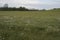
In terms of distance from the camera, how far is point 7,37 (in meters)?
11.6

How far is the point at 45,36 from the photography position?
464 inches

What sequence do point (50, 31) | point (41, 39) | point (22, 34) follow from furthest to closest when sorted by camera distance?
point (50, 31), point (22, 34), point (41, 39)

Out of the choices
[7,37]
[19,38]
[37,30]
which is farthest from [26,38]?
[37,30]

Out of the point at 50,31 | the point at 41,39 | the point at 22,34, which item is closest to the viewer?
the point at 41,39

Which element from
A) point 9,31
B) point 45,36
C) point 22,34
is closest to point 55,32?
point 45,36

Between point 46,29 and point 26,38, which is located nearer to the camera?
point 26,38

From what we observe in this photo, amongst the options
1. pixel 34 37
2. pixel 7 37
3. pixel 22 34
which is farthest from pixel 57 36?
pixel 7 37

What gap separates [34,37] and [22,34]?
959 mm

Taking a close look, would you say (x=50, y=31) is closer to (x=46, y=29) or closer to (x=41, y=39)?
(x=46, y=29)

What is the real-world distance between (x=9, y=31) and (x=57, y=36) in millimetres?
3488

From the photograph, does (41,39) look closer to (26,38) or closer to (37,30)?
(26,38)

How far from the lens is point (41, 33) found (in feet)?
40.9

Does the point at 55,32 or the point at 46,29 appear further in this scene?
the point at 46,29

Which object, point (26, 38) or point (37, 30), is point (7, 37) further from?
point (37, 30)
